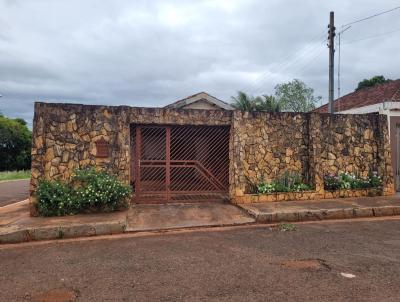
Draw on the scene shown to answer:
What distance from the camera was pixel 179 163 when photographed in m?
10.6

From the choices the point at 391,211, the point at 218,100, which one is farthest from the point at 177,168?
the point at 218,100

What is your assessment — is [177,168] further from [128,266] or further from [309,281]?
[309,281]

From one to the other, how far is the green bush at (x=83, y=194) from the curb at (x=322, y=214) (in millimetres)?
3218

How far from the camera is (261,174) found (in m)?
10.4

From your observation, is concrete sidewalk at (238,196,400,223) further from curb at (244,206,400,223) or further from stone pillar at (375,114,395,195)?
stone pillar at (375,114,395,195)

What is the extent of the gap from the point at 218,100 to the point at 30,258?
521 inches

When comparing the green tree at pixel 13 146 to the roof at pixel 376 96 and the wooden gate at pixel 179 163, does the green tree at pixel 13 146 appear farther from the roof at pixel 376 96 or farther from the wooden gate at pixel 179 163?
the roof at pixel 376 96

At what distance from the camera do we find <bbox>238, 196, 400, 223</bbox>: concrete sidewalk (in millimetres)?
8383

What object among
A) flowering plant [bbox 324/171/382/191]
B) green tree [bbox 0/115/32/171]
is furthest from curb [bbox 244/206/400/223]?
green tree [bbox 0/115/32/171]

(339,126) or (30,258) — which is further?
(339,126)

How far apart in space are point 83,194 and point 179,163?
301 cm

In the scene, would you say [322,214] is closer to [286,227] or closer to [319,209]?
[319,209]

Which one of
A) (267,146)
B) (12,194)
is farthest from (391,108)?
(12,194)

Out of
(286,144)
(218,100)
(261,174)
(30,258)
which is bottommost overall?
(30,258)
